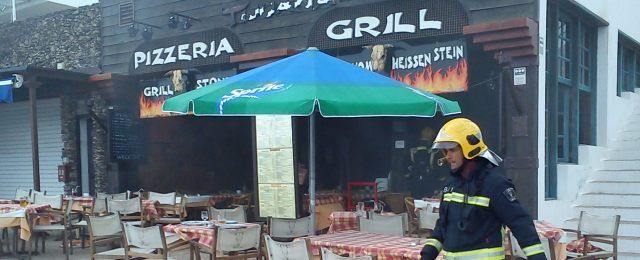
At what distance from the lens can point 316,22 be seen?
993 cm

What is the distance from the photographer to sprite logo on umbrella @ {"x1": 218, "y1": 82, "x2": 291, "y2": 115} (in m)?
5.05

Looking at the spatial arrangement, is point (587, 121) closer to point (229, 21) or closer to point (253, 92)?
point (229, 21)

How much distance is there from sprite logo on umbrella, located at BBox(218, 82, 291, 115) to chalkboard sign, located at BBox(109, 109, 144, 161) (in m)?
7.64

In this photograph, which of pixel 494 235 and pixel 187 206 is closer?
pixel 494 235

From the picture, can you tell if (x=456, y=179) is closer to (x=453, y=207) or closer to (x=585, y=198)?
(x=453, y=207)

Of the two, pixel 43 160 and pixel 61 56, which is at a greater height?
pixel 61 56

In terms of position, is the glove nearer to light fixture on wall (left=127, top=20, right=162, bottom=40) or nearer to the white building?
the white building

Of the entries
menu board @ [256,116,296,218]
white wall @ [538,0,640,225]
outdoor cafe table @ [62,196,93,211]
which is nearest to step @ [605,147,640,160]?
white wall @ [538,0,640,225]

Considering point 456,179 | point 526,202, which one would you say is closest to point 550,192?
point 526,202

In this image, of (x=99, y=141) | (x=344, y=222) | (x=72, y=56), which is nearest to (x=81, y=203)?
(x=99, y=141)

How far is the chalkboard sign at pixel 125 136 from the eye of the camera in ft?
39.9

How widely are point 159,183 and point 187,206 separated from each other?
2815 millimetres

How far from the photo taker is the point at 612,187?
9.09 metres

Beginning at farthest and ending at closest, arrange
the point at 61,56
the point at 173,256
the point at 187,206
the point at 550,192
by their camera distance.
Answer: the point at 61,56 → the point at 187,206 → the point at 550,192 → the point at 173,256
